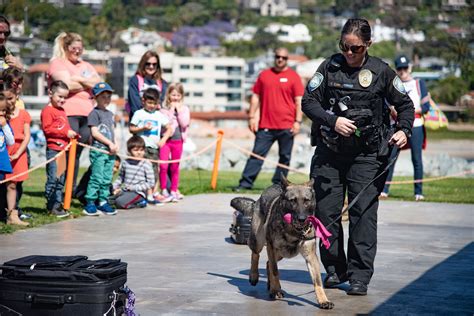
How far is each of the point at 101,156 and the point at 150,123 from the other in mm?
1185

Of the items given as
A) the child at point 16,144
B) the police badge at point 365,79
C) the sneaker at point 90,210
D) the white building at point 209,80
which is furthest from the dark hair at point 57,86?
the white building at point 209,80

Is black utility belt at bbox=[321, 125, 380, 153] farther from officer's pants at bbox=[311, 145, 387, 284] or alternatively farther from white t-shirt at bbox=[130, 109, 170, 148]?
white t-shirt at bbox=[130, 109, 170, 148]

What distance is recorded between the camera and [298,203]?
25.3 feet

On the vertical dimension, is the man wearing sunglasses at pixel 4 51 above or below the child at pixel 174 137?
above

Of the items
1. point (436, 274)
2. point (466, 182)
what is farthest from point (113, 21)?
point (436, 274)

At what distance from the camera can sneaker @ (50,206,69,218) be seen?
1275cm

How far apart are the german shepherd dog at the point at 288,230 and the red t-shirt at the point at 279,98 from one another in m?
8.23

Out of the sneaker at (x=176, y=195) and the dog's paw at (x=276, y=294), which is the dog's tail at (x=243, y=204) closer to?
the dog's paw at (x=276, y=294)

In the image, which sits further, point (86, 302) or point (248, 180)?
point (248, 180)

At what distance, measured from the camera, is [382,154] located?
8.41 m

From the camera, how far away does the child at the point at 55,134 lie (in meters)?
12.8

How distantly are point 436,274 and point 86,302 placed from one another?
4082mm

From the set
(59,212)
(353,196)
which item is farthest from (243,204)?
(59,212)

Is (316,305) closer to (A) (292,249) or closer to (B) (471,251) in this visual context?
(A) (292,249)
